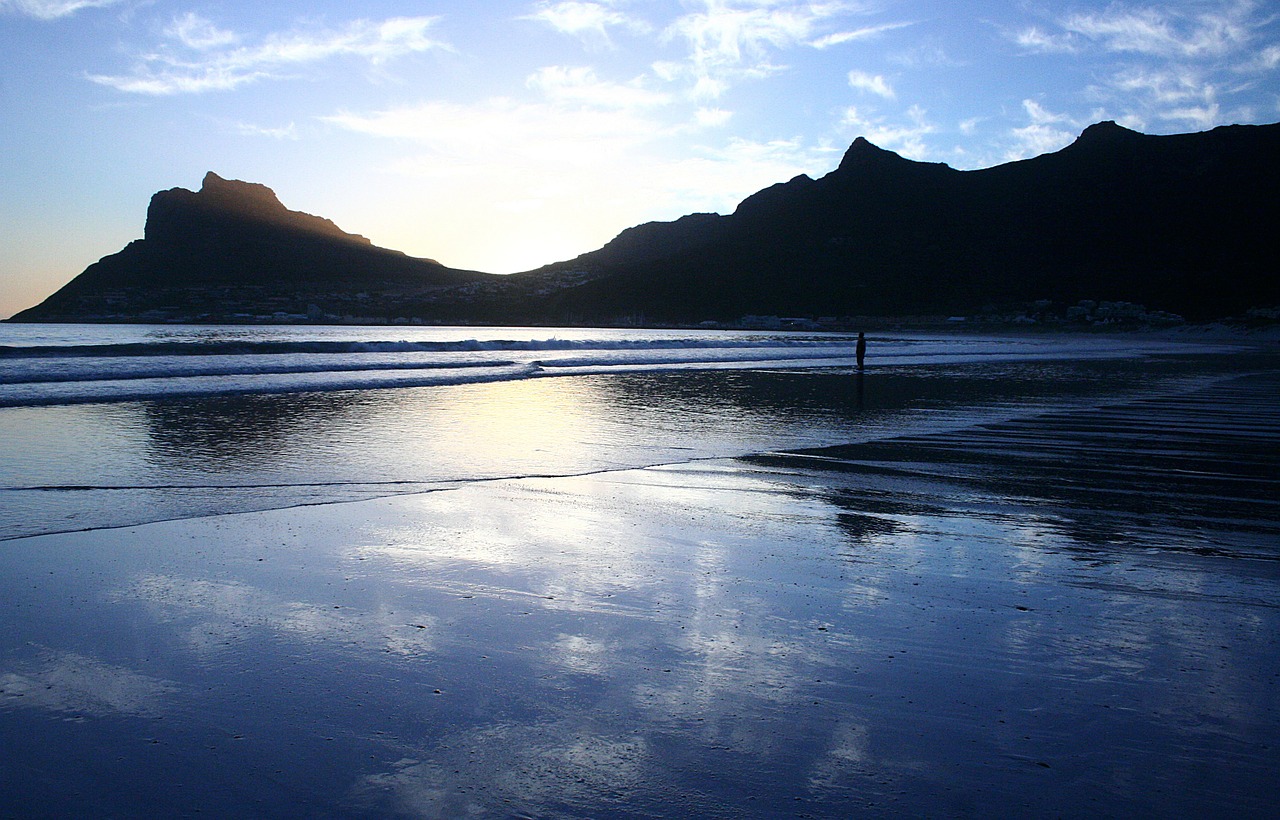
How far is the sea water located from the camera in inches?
343

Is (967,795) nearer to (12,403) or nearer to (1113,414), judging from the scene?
(1113,414)

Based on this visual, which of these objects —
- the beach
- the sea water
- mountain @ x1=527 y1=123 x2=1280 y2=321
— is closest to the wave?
the sea water

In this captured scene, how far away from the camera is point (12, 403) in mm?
17531

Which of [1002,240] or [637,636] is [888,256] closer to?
[1002,240]

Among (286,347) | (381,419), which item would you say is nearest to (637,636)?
(381,419)

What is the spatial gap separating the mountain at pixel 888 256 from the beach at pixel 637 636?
113260 millimetres

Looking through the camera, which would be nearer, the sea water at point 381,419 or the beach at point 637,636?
the beach at point 637,636

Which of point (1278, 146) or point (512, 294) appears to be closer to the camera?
point (1278, 146)

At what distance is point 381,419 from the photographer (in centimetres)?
1515

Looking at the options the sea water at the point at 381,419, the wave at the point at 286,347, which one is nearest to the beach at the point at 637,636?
the sea water at the point at 381,419

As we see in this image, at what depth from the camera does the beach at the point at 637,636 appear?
117 inches

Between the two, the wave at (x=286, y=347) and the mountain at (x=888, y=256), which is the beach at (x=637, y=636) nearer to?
the wave at (x=286, y=347)

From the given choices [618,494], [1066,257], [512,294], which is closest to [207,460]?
[618,494]

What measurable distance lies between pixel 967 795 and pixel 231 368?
99.6ft
